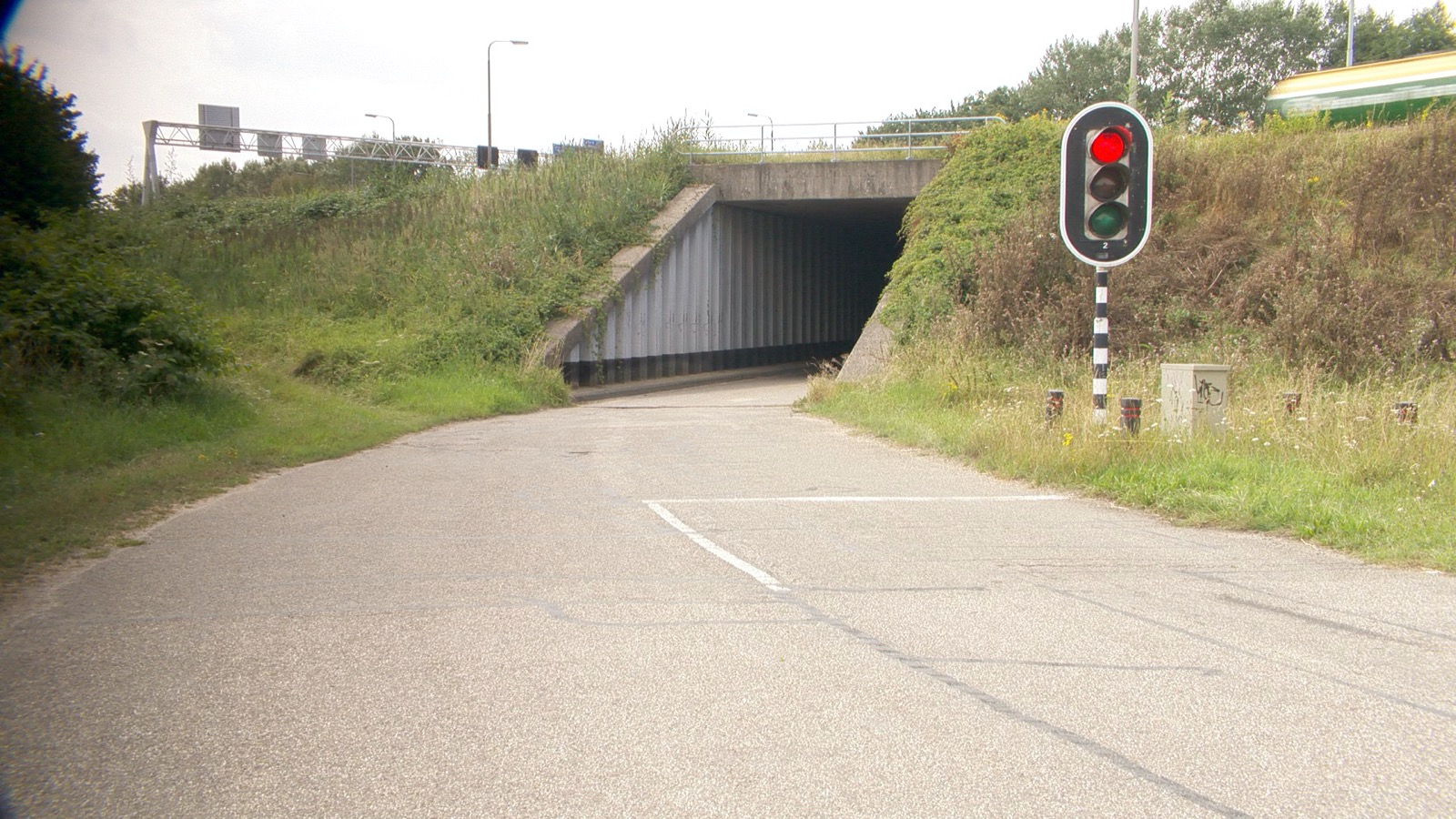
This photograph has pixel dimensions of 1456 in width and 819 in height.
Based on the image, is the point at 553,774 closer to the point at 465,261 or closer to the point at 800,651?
the point at 800,651

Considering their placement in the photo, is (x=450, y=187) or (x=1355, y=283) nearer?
(x=1355, y=283)

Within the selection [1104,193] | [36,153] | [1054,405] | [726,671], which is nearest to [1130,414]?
[1054,405]

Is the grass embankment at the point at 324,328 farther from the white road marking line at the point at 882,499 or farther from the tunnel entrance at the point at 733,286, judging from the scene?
the white road marking line at the point at 882,499

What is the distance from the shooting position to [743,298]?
3125cm

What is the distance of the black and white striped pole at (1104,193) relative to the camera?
35.7 feet

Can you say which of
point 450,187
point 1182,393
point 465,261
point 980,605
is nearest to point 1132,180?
point 1182,393

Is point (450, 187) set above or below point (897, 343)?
above

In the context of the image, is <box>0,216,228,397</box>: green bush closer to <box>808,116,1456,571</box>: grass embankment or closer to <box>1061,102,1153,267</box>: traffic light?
<box>808,116,1456,571</box>: grass embankment

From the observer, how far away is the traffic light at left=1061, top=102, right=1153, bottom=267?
35.7 ft

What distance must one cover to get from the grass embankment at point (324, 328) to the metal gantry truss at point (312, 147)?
28.6 feet

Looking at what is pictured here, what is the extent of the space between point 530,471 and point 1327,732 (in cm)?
900

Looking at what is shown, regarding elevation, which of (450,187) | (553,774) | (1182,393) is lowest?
(553,774)

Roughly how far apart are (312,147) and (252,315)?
2319 centimetres

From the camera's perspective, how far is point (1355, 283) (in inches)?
687
